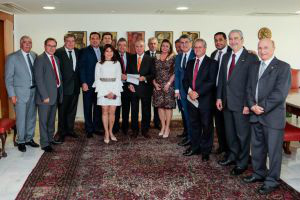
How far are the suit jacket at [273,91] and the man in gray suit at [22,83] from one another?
306 cm

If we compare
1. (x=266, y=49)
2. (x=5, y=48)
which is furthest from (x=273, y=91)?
(x=5, y=48)

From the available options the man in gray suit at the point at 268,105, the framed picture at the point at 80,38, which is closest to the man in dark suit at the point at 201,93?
the man in gray suit at the point at 268,105

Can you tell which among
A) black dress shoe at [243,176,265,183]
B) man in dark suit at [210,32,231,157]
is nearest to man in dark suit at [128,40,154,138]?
man in dark suit at [210,32,231,157]

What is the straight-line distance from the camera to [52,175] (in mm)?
3875

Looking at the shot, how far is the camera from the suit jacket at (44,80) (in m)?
4.66

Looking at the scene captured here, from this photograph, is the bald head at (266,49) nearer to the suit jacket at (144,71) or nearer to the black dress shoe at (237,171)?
the black dress shoe at (237,171)

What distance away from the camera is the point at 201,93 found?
4242 mm

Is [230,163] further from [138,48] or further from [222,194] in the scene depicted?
[138,48]

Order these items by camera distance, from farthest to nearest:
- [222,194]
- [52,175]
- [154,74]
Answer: [154,74] → [52,175] → [222,194]

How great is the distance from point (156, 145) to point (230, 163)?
132 cm

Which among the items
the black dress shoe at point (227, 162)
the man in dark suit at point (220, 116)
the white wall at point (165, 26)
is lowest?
the black dress shoe at point (227, 162)

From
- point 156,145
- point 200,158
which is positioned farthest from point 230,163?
point 156,145

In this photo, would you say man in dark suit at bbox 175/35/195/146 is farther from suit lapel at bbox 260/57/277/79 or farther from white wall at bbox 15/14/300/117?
white wall at bbox 15/14/300/117

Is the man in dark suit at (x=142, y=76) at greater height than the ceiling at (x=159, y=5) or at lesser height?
lesser
